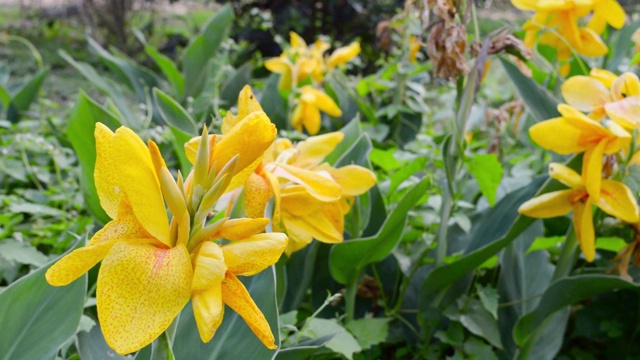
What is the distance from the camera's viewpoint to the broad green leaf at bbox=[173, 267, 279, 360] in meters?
0.80

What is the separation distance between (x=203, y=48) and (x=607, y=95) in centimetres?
136

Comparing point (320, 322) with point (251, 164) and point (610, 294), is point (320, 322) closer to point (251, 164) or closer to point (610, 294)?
point (251, 164)

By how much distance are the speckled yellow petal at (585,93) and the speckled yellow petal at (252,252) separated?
0.68 metres

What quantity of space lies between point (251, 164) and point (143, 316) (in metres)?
0.19

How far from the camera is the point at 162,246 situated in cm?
56

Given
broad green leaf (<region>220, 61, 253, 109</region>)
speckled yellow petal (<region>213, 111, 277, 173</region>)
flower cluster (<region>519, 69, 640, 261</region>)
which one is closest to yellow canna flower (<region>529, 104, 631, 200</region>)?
flower cluster (<region>519, 69, 640, 261</region>)

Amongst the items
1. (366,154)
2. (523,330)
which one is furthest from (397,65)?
(523,330)

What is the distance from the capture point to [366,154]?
1.16m

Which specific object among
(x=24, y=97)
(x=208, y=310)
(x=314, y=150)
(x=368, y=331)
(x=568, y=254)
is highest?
(x=208, y=310)

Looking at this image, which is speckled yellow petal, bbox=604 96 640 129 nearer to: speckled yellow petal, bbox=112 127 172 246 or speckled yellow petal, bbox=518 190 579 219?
speckled yellow petal, bbox=518 190 579 219

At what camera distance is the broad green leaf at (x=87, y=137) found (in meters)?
1.22

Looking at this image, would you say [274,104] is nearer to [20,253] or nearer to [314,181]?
[20,253]

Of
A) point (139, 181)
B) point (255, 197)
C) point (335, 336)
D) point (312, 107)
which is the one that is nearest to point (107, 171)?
point (139, 181)

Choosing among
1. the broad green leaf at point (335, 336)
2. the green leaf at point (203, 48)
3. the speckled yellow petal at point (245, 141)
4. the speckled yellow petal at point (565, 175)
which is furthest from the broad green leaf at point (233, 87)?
the speckled yellow petal at point (245, 141)
